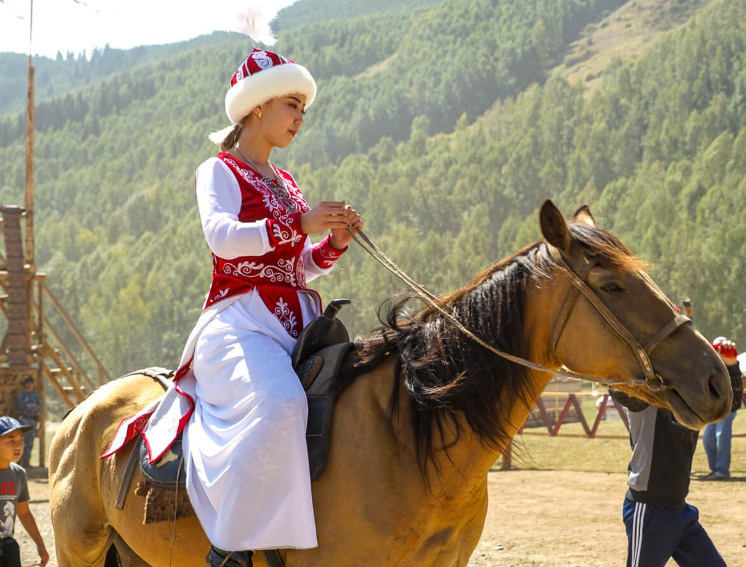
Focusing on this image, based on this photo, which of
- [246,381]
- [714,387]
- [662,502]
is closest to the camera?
[714,387]

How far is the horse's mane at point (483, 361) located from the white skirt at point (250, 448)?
1.42 ft

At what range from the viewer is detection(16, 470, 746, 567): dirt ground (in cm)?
866

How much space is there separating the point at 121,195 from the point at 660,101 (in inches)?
3741

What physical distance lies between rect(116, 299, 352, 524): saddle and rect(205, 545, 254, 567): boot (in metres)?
0.30

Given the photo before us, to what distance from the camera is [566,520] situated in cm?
1068

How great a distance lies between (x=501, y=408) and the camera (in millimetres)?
3377

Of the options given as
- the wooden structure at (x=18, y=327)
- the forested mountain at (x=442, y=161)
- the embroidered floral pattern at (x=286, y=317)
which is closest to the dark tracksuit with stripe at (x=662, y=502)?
the embroidered floral pattern at (x=286, y=317)

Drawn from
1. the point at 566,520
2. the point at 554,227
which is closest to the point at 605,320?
the point at 554,227

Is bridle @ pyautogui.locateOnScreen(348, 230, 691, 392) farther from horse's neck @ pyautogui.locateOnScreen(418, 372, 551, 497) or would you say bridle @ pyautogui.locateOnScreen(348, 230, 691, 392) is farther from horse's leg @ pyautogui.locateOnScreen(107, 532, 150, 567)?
horse's leg @ pyautogui.locateOnScreen(107, 532, 150, 567)

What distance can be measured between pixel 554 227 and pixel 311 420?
118 centimetres

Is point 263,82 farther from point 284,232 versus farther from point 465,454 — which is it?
point 465,454

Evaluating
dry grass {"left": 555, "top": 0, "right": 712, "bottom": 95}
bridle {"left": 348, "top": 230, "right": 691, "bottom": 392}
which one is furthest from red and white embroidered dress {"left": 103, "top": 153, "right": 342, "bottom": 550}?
dry grass {"left": 555, "top": 0, "right": 712, "bottom": 95}

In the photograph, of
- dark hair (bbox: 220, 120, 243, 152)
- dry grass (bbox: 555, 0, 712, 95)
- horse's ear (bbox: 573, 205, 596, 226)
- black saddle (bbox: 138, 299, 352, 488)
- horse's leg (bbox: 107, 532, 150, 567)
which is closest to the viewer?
black saddle (bbox: 138, 299, 352, 488)

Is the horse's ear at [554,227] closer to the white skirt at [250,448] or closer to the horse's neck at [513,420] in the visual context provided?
the horse's neck at [513,420]
